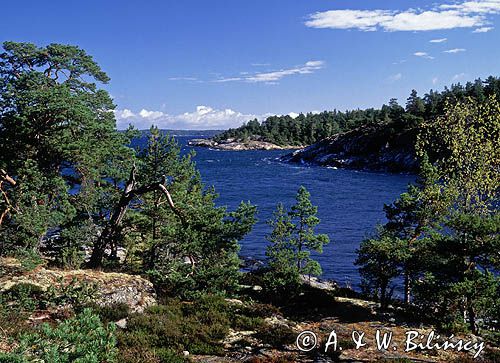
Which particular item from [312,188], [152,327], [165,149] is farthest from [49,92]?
[312,188]

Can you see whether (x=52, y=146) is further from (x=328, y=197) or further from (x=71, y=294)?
(x=328, y=197)

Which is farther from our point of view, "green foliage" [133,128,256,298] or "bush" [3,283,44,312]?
"green foliage" [133,128,256,298]

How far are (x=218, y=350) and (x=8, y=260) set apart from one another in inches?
441

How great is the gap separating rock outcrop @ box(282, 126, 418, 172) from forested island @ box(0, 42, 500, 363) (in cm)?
8462

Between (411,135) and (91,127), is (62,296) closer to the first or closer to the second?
A: (91,127)

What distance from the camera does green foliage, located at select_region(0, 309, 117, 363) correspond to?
5.68 meters

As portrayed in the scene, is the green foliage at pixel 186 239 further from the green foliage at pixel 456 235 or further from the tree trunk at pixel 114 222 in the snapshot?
the green foliage at pixel 456 235

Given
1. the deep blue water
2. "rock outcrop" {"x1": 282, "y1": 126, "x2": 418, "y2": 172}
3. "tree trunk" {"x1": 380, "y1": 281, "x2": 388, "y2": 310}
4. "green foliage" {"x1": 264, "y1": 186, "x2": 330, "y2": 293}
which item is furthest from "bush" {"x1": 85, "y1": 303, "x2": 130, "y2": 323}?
"rock outcrop" {"x1": 282, "y1": 126, "x2": 418, "y2": 172}

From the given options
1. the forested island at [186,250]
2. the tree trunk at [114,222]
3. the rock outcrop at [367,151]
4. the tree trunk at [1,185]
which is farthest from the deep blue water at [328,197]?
the tree trunk at [1,185]

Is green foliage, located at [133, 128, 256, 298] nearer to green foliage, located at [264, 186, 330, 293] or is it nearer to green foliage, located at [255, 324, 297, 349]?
green foliage, located at [264, 186, 330, 293]

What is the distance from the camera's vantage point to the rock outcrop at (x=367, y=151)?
10695 centimetres

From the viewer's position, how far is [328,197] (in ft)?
236

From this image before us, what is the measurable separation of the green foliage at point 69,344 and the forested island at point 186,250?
600 cm

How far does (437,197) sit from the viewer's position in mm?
21531
